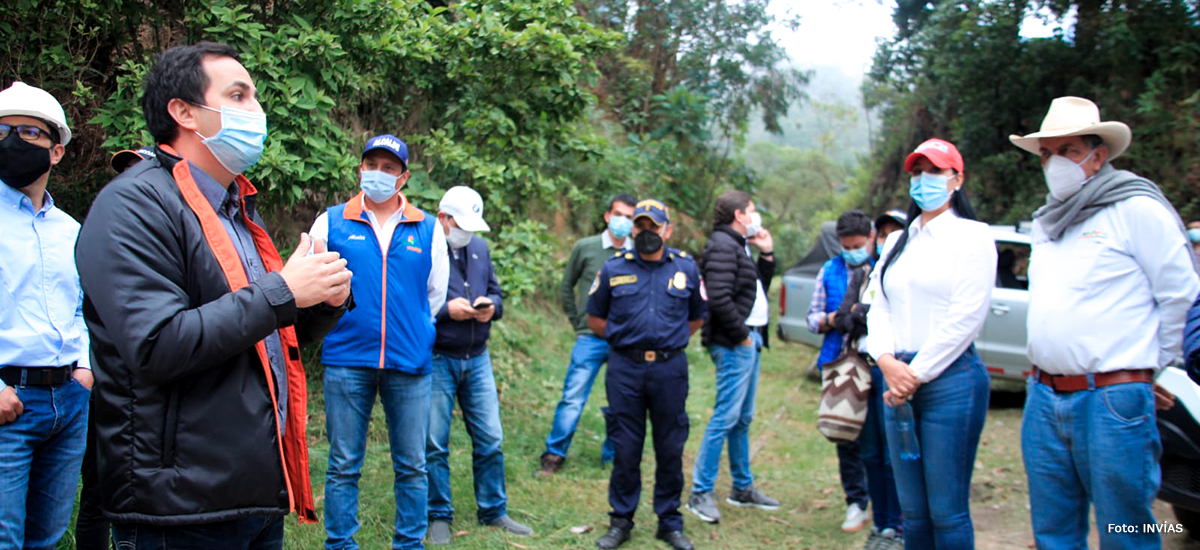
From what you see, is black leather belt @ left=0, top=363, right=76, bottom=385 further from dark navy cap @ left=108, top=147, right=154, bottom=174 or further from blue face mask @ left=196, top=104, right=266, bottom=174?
blue face mask @ left=196, top=104, right=266, bottom=174

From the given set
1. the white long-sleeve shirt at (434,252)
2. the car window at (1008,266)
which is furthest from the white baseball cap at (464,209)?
the car window at (1008,266)

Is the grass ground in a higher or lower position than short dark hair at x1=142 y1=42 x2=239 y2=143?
lower

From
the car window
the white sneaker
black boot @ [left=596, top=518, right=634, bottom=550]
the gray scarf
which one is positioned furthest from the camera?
the car window

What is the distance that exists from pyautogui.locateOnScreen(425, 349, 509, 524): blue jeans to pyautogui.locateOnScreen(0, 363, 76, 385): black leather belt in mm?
2080

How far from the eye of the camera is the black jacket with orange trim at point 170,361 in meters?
1.92

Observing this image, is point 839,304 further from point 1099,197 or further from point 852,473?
point 1099,197

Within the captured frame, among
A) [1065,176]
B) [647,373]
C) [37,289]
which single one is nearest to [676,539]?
[647,373]

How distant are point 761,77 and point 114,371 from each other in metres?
15.0

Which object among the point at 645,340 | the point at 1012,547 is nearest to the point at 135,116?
the point at 645,340

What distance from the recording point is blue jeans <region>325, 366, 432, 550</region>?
4125 millimetres

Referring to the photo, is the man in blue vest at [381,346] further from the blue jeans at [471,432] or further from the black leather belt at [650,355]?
the black leather belt at [650,355]

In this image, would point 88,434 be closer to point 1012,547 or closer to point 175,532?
point 175,532

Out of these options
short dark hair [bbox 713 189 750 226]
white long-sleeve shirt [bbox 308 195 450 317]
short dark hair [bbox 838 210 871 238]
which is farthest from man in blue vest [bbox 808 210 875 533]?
white long-sleeve shirt [bbox 308 195 450 317]

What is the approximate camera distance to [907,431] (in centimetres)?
370
